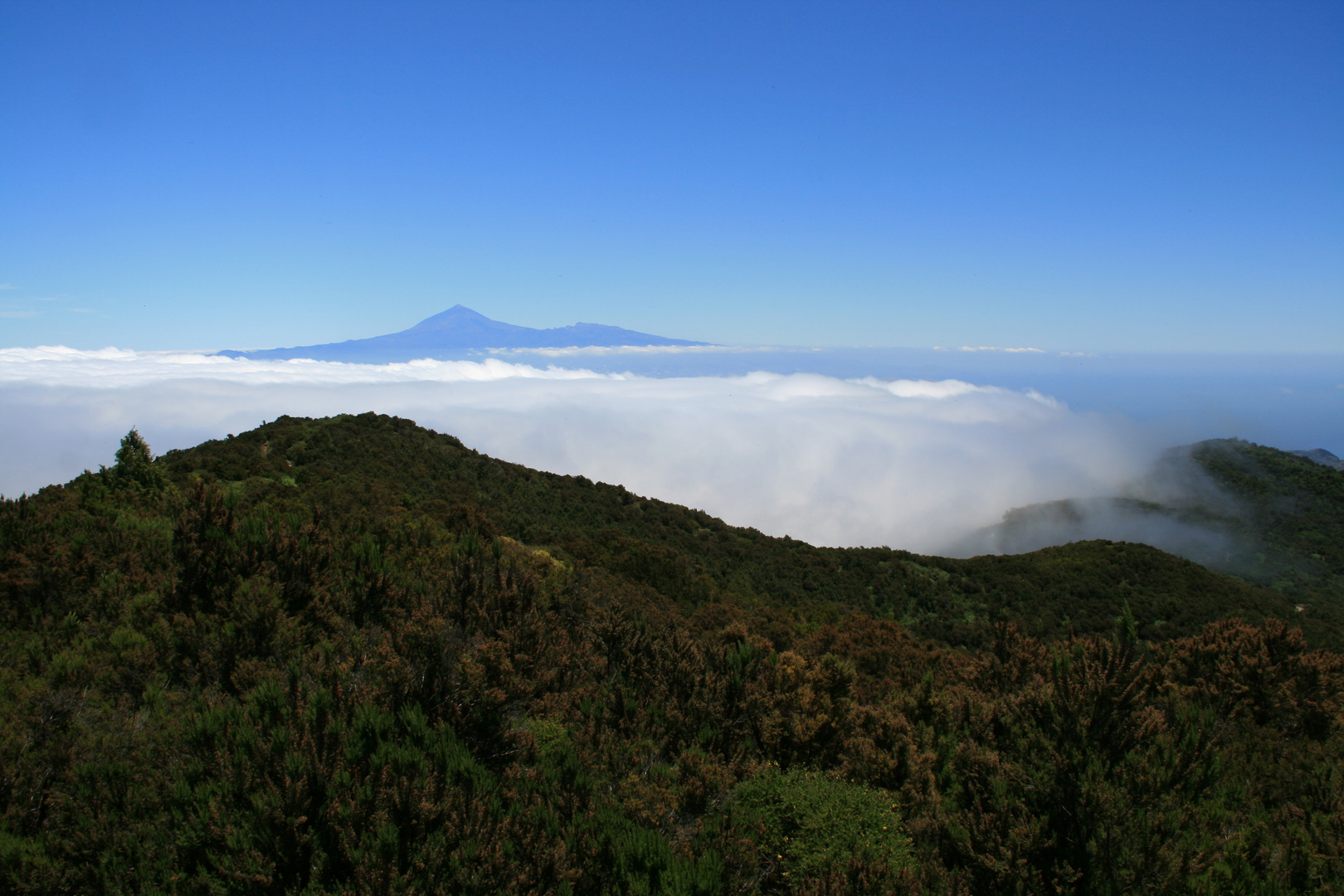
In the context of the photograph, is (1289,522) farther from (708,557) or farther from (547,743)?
(547,743)

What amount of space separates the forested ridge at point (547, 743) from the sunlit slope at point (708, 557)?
11.0 meters

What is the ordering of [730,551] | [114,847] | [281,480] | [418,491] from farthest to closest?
[730,551] < [418,491] < [281,480] < [114,847]

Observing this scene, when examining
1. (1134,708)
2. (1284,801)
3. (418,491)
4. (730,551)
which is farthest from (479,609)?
(730,551)

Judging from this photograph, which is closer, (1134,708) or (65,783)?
(65,783)

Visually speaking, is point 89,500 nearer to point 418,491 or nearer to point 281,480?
point 281,480

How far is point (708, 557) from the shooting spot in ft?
110

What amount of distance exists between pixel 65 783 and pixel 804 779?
21.4 feet

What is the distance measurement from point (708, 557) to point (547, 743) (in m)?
27.8

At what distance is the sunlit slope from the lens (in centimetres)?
2420

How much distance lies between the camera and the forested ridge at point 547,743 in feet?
14.0

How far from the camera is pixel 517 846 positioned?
4391 millimetres

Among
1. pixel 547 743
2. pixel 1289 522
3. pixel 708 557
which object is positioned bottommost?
pixel 1289 522

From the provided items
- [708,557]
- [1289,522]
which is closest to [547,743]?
[708,557]

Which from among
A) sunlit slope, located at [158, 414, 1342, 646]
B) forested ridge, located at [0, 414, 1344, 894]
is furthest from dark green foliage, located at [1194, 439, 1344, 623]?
forested ridge, located at [0, 414, 1344, 894]
